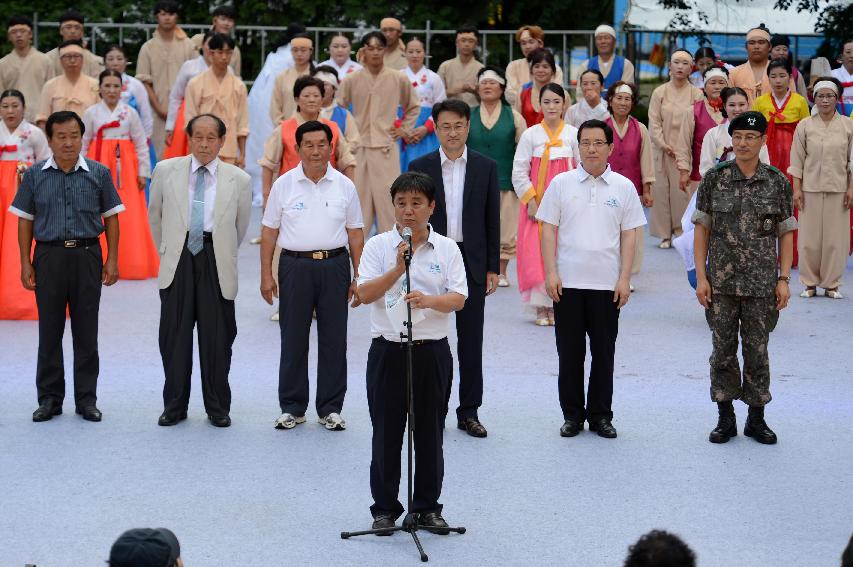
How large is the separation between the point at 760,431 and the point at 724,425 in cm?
19

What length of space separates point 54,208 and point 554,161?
391 centimetres

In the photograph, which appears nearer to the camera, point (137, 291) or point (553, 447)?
point (553, 447)

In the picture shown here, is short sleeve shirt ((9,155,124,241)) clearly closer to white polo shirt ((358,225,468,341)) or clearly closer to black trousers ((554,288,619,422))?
white polo shirt ((358,225,468,341))

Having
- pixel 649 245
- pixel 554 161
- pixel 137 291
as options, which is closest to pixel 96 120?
pixel 137 291

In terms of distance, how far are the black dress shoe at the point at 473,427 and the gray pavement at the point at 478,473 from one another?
0.20ft

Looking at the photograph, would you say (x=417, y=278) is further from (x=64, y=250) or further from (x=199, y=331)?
(x=64, y=250)

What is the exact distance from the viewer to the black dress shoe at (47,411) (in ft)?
25.4

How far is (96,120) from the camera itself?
→ 12078mm

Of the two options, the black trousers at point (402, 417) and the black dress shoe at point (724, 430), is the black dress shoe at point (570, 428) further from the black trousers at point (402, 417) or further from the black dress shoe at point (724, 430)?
the black trousers at point (402, 417)

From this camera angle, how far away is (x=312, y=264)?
25.4 feet

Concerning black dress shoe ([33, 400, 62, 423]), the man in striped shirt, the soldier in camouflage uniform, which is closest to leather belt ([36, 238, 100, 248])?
the man in striped shirt

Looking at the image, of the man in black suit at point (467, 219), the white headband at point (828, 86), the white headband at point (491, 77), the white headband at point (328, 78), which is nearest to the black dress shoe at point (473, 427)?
the man in black suit at point (467, 219)

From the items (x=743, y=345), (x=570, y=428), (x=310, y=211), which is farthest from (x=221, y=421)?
(x=743, y=345)

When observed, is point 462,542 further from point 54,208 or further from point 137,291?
point 137,291
